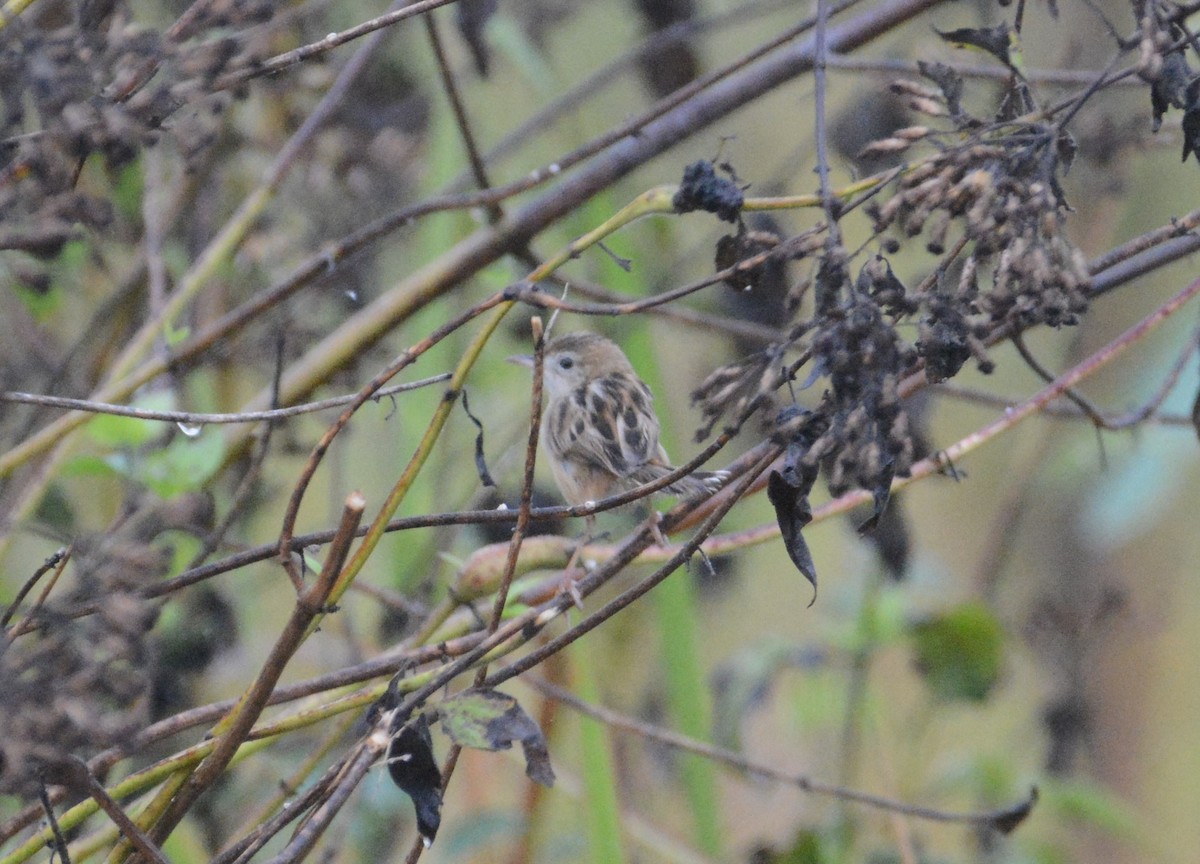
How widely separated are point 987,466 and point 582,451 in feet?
10.2

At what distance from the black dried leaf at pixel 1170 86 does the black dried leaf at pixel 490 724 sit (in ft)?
2.63

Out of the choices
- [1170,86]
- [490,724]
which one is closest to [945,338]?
[1170,86]

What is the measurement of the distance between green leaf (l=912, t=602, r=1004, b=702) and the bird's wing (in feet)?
3.60

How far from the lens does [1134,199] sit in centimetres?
418

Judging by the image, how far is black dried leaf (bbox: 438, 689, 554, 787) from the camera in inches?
43.6

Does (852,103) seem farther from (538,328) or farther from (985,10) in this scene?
(538,328)

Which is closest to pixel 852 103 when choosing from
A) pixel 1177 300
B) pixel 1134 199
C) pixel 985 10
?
pixel 985 10

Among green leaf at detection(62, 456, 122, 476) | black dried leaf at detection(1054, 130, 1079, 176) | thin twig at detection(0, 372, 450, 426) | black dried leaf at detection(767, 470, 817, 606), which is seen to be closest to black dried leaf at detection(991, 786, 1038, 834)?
black dried leaf at detection(767, 470, 817, 606)

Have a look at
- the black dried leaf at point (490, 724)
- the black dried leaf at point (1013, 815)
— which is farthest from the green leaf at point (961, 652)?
the black dried leaf at point (490, 724)

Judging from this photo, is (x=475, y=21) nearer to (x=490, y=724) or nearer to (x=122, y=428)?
(x=122, y=428)

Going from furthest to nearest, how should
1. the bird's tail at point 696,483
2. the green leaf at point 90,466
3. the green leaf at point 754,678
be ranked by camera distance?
the green leaf at point 754,678
the green leaf at point 90,466
the bird's tail at point 696,483

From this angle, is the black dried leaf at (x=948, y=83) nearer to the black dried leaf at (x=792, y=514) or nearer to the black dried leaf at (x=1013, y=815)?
the black dried leaf at (x=792, y=514)

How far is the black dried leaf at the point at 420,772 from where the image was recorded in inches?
43.9

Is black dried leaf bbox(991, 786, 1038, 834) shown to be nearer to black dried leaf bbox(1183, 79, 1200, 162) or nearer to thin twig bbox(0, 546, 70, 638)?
black dried leaf bbox(1183, 79, 1200, 162)
